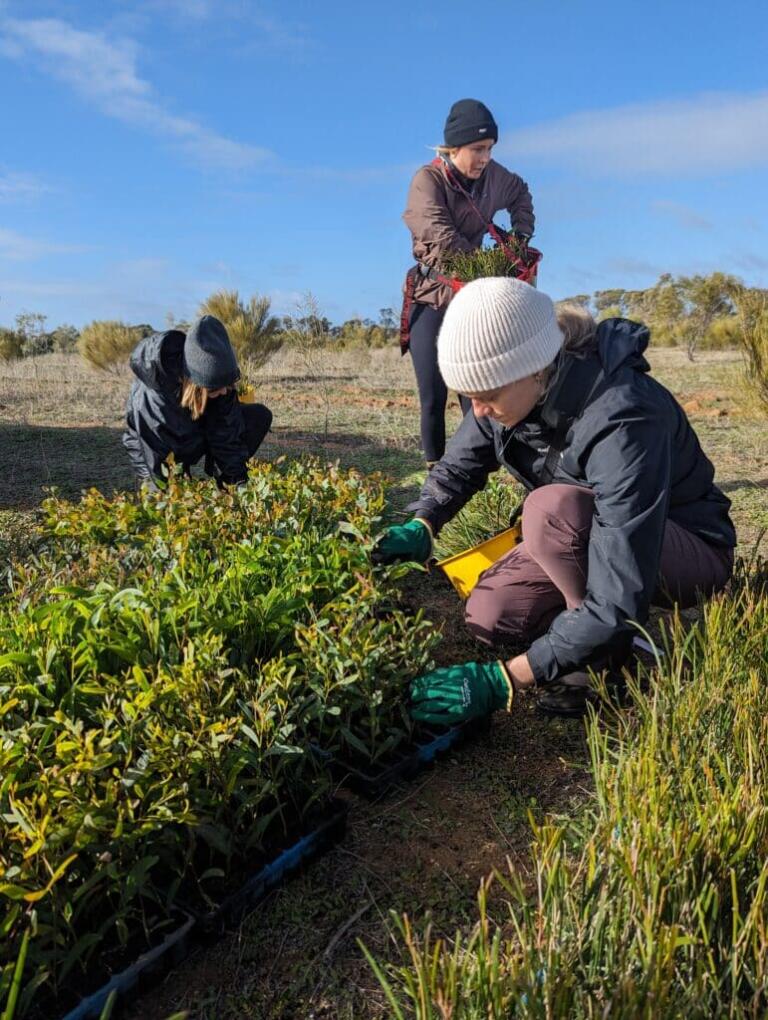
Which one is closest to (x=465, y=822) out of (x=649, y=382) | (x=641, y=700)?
(x=641, y=700)

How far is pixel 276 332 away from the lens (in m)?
15.4

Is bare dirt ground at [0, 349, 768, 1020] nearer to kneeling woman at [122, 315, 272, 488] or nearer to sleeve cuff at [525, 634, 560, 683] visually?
sleeve cuff at [525, 634, 560, 683]

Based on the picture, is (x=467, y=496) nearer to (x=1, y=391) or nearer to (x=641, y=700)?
(x=641, y=700)

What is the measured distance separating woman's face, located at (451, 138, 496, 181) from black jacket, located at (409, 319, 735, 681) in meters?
1.90

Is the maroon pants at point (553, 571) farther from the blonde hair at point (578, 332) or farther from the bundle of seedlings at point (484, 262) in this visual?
the bundle of seedlings at point (484, 262)

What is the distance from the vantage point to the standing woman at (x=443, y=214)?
12.5ft

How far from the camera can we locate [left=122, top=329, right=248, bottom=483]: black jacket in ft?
11.9

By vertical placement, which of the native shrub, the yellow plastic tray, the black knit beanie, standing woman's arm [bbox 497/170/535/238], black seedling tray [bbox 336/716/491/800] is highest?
the black knit beanie

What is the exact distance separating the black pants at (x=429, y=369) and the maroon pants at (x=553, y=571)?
5.16 ft

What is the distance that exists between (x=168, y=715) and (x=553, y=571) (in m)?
1.24

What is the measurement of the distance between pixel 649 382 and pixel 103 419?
7610 mm

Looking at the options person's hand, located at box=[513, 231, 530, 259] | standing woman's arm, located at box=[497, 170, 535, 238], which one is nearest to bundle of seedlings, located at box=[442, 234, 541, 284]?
person's hand, located at box=[513, 231, 530, 259]

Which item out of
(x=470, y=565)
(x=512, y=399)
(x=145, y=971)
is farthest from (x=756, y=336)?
(x=145, y=971)

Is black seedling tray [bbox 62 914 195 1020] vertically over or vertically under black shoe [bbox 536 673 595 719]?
under
